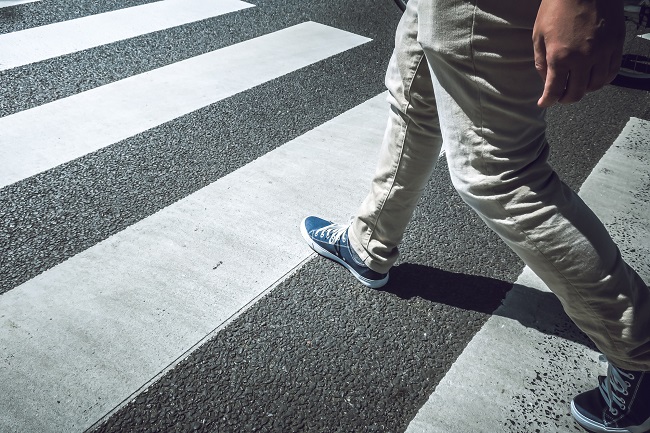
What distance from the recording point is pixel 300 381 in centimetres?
194

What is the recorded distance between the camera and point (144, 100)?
353cm

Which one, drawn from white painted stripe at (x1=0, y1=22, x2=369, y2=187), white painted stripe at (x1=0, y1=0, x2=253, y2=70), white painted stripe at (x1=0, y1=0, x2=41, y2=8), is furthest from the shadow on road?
white painted stripe at (x1=0, y1=0, x2=41, y2=8)

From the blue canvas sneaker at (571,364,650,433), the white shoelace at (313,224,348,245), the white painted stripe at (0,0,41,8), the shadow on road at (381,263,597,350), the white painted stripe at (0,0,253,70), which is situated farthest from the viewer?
the white painted stripe at (0,0,41,8)

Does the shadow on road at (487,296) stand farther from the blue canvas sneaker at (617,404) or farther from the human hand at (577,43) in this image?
the human hand at (577,43)

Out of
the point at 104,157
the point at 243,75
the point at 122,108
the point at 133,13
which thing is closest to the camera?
the point at 104,157

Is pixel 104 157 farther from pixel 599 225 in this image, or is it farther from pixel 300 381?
pixel 599 225

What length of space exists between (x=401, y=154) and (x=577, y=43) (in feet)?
2.59

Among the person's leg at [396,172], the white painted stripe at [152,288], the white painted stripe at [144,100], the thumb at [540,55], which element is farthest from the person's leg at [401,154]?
the white painted stripe at [144,100]

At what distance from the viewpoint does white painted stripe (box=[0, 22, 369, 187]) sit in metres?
3.03

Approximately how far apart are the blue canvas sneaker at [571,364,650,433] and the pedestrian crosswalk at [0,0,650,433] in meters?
0.33

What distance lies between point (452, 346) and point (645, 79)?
3.12 m

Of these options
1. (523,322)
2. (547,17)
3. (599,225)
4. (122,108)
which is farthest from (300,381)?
(122,108)

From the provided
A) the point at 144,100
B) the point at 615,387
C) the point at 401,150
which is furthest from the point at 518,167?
the point at 144,100

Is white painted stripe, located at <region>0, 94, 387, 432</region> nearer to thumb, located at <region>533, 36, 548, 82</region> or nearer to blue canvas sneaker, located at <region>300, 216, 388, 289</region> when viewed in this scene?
blue canvas sneaker, located at <region>300, 216, 388, 289</region>
